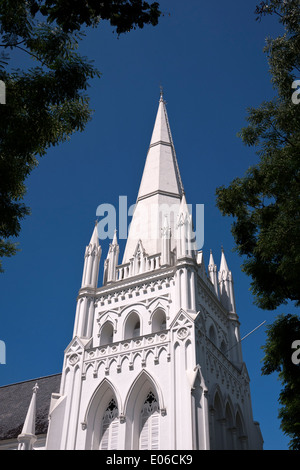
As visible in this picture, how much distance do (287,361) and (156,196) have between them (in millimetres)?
20223

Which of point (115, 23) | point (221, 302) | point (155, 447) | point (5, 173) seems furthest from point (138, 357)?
point (115, 23)

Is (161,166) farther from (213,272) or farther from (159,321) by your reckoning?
(159,321)

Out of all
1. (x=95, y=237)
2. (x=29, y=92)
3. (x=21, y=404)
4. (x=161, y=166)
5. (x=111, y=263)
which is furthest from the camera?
(x=161, y=166)

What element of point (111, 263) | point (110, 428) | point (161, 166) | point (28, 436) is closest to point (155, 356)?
point (110, 428)

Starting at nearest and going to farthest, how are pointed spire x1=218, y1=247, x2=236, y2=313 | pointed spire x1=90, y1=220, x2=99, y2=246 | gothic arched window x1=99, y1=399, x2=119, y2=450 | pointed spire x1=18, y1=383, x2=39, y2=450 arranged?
gothic arched window x1=99, y1=399, x2=119, y2=450, pointed spire x1=18, y1=383, x2=39, y2=450, pointed spire x1=90, y1=220, x2=99, y2=246, pointed spire x1=218, y1=247, x2=236, y2=313

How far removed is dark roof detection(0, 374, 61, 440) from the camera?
27656mm

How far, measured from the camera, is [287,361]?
45.3 feet

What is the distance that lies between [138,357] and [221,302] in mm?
9238

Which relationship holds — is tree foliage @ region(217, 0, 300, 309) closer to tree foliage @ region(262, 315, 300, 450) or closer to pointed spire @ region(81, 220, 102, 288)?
tree foliage @ region(262, 315, 300, 450)

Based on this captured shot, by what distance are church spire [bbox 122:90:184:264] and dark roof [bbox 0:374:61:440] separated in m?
10.2

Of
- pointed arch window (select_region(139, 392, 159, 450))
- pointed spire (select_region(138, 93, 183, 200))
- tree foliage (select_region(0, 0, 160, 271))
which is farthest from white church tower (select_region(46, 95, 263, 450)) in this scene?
tree foliage (select_region(0, 0, 160, 271))

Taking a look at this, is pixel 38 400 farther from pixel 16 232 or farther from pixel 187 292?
pixel 16 232

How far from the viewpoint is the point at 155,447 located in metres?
20.6
